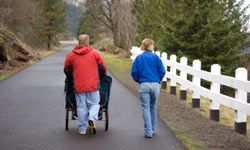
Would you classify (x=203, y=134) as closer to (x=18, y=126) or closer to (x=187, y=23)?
(x=18, y=126)

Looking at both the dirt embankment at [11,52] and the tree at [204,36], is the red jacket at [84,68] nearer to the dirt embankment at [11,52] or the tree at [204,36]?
the tree at [204,36]

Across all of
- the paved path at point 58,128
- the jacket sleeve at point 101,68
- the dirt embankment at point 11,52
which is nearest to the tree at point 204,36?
the paved path at point 58,128

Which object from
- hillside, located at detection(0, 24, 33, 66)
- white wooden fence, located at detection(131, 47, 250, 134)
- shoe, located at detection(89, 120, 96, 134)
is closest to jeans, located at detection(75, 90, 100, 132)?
shoe, located at detection(89, 120, 96, 134)

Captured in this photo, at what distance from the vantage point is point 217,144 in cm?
850

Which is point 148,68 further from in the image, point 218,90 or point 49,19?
point 49,19

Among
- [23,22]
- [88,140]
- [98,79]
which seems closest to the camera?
[88,140]

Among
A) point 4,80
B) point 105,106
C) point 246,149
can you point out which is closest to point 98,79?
point 105,106

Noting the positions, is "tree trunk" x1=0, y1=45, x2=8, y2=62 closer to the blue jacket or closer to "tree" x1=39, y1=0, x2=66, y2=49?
the blue jacket

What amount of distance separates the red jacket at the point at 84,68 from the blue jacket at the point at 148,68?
2.32 ft

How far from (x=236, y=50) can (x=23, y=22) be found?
28.9 m

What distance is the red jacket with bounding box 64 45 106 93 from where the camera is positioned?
363 inches

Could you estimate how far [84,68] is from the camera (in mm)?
9242

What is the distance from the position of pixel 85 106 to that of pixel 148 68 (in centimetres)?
131

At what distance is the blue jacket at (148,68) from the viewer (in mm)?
9094
